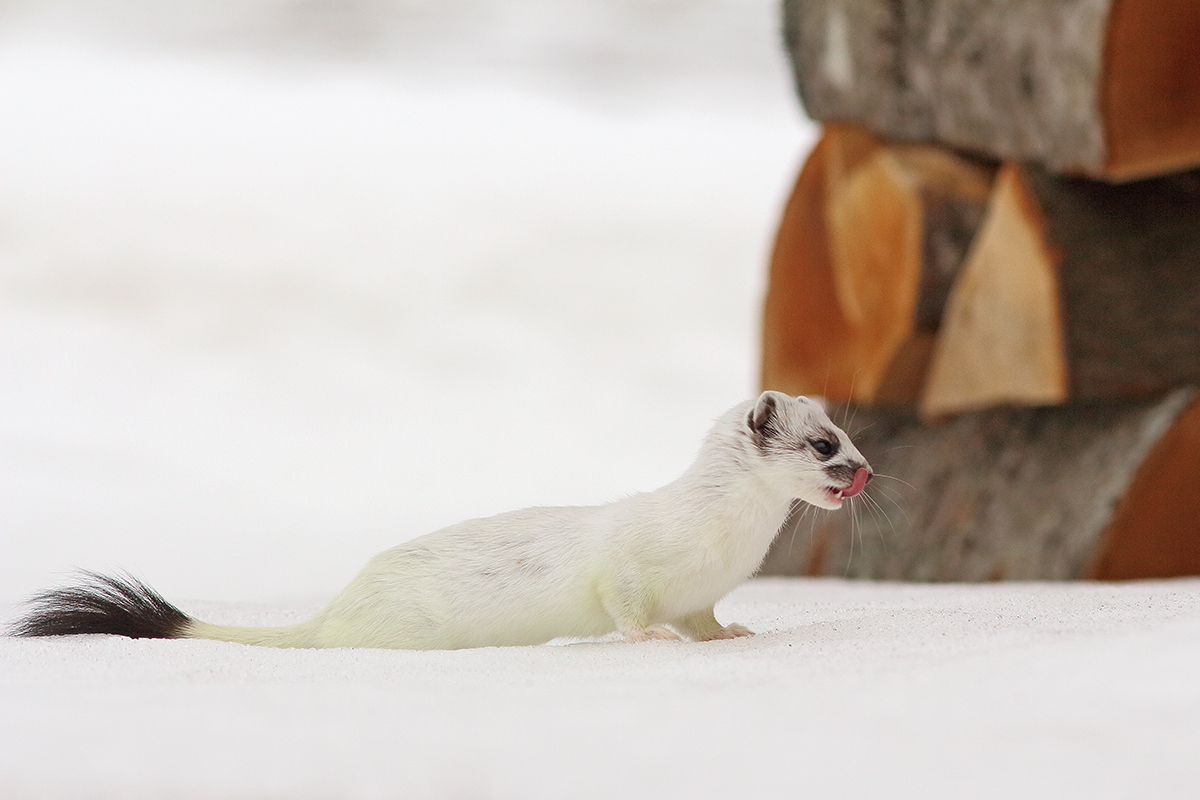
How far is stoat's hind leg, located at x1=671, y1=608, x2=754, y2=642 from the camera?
6.22 feet

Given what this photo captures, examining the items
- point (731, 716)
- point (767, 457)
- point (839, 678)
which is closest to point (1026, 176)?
point (767, 457)

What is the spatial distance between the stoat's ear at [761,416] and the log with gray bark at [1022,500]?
0.49 m

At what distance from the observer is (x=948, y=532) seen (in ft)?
10.3

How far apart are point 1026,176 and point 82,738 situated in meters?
2.54

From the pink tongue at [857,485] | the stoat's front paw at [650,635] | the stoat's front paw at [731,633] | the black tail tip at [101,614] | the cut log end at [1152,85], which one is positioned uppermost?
the cut log end at [1152,85]

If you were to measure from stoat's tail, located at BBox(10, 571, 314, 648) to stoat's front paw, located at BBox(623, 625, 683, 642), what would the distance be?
51 centimetres

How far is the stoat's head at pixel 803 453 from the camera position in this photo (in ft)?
6.05

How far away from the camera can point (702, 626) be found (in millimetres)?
1924

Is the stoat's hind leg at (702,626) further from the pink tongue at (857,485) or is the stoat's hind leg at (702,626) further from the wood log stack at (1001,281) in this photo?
the wood log stack at (1001,281)

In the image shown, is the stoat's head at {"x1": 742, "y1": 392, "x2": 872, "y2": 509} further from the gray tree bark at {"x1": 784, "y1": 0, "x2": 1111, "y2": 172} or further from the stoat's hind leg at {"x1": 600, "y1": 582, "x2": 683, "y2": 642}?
the gray tree bark at {"x1": 784, "y1": 0, "x2": 1111, "y2": 172}

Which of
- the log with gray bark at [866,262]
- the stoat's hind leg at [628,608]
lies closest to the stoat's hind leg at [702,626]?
the stoat's hind leg at [628,608]

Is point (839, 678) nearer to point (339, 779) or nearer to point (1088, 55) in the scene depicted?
point (339, 779)

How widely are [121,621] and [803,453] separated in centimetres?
110

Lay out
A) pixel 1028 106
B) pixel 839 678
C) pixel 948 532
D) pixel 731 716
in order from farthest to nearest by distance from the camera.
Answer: pixel 948 532, pixel 1028 106, pixel 839 678, pixel 731 716
